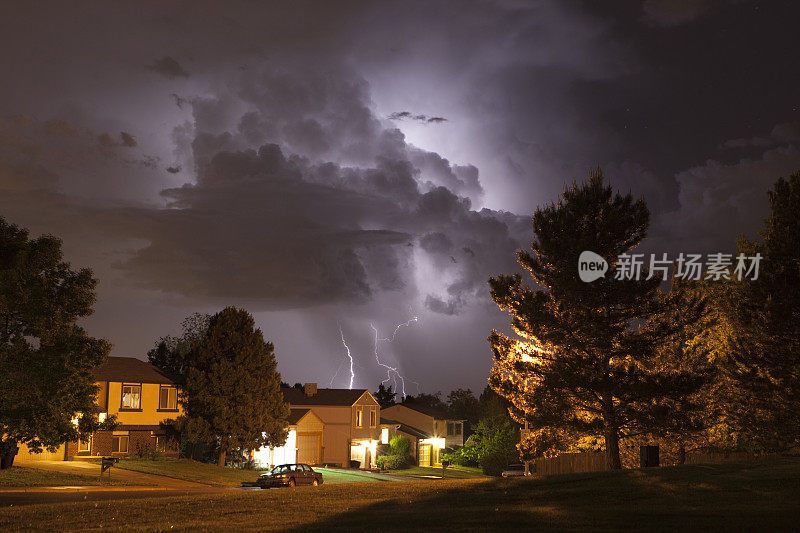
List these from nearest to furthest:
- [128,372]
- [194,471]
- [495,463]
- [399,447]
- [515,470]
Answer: [194,471]
[128,372]
[515,470]
[495,463]
[399,447]

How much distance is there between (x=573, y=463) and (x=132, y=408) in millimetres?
35143

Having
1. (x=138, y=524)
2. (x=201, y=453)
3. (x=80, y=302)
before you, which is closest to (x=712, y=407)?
(x=138, y=524)

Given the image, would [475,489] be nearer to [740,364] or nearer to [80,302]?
[740,364]

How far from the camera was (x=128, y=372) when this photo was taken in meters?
59.8

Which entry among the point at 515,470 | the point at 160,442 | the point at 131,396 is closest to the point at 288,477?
the point at 160,442

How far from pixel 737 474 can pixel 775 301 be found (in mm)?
15127

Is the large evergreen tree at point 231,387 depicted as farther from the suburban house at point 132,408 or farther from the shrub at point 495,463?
the shrub at point 495,463

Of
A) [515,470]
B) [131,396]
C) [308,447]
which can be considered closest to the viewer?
[131,396]

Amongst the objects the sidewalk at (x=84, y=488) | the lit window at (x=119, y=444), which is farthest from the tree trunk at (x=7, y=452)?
the lit window at (x=119, y=444)

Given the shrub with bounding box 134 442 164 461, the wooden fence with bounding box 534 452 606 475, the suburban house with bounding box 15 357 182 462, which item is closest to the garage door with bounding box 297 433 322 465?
the suburban house with bounding box 15 357 182 462

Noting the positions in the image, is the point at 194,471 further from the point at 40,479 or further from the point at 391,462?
the point at 391,462

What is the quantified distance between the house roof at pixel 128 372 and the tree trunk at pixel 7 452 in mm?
18134

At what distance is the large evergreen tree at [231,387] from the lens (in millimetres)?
51625

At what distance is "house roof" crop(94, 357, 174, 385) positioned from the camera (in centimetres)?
5797
